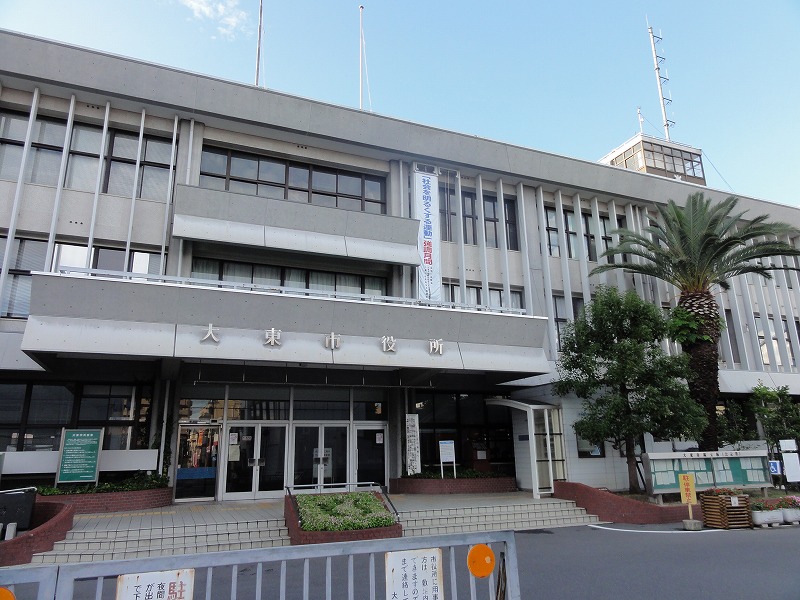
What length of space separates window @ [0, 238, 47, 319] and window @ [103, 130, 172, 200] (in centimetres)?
272

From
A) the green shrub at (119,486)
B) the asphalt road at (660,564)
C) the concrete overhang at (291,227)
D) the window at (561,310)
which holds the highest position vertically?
the concrete overhang at (291,227)

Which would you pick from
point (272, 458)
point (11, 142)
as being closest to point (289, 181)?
point (11, 142)

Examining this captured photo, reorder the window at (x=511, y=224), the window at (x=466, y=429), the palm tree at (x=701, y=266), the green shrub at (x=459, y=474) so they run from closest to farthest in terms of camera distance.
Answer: the green shrub at (x=459, y=474) → the palm tree at (x=701, y=266) → the window at (x=466, y=429) → the window at (x=511, y=224)

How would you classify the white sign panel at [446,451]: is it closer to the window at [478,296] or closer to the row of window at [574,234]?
the window at [478,296]

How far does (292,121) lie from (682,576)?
16.5 meters

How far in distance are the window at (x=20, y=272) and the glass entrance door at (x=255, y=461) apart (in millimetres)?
6710

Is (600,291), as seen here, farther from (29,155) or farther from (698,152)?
(698,152)

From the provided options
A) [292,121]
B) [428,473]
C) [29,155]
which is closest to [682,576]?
[428,473]

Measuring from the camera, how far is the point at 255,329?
47.7 feet

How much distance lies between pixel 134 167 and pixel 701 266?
19552 millimetres

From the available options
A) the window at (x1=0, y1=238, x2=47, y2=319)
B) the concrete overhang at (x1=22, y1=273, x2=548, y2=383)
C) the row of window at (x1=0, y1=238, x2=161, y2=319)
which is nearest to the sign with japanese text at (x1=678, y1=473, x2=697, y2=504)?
the concrete overhang at (x1=22, y1=273, x2=548, y2=383)

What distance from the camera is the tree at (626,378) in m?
16.2

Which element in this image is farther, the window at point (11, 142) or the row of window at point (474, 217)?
the row of window at point (474, 217)

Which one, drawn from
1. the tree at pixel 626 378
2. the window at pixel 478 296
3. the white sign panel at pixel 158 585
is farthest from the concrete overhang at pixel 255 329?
the white sign panel at pixel 158 585
